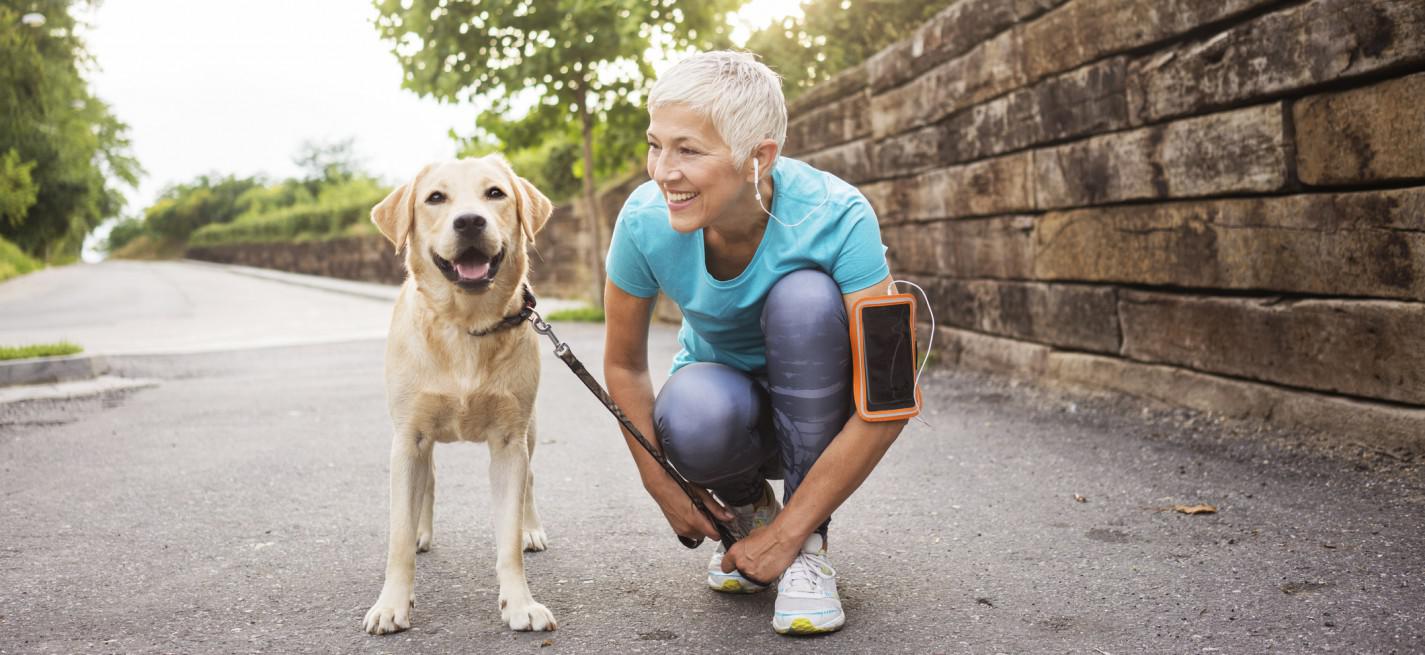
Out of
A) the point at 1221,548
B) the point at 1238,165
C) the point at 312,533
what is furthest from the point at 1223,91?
the point at 312,533

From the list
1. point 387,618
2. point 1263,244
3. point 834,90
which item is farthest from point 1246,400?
point 834,90

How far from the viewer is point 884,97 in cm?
788

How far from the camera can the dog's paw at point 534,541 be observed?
3480 mm

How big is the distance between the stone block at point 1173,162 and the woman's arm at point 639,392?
9.07 ft

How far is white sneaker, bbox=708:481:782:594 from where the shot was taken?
2947 mm

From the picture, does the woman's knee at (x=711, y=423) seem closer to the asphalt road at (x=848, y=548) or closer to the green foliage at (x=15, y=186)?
the asphalt road at (x=848, y=548)

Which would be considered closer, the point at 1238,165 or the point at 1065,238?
the point at 1238,165

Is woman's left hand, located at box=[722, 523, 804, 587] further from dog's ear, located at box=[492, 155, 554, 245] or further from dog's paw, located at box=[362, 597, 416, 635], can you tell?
dog's ear, located at box=[492, 155, 554, 245]

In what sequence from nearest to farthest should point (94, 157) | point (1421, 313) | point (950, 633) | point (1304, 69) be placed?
1. point (950, 633)
2. point (1421, 313)
3. point (1304, 69)
4. point (94, 157)

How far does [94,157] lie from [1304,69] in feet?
152

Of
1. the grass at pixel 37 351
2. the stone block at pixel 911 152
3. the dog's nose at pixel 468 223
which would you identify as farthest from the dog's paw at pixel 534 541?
the grass at pixel 37 351

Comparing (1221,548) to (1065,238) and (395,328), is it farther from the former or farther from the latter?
(1065,238)

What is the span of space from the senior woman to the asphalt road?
221 millimetres

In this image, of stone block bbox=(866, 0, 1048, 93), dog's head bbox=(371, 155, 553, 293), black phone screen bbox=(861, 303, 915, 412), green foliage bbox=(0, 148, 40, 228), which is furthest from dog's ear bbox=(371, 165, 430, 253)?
green foliage bbox=(0, 148, 40, 228)
